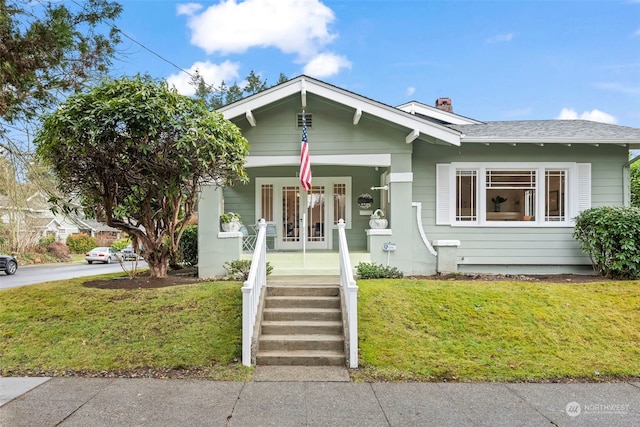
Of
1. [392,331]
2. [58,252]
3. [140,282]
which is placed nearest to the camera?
[392,331]

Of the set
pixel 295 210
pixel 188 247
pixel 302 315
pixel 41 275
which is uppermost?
pixel 295 210

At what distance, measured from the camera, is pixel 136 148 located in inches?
261

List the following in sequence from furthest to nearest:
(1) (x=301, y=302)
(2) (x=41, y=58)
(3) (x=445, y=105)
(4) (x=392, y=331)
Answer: (3) (x=445, y=105), (2) (x=41, y=58), (1) (x=301, y=302), (4) (x=392, y=331)

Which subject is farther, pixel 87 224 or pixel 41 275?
pixel 87 224

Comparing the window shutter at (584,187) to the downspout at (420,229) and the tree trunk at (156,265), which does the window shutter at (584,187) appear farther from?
the tree trunk at (156,265)

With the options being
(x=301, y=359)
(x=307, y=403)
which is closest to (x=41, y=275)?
(x=301, y=359)

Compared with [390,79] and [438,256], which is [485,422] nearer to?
[438,256]

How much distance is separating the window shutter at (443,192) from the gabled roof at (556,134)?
884mm

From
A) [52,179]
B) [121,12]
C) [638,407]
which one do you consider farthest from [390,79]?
[638,407]

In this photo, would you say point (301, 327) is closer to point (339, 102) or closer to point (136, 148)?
point (136, 148)

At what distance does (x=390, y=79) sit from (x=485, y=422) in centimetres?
1488

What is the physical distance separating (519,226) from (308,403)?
765 centimetres

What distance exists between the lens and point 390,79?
16312 millimetres

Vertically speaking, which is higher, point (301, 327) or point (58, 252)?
point (301, 327)
